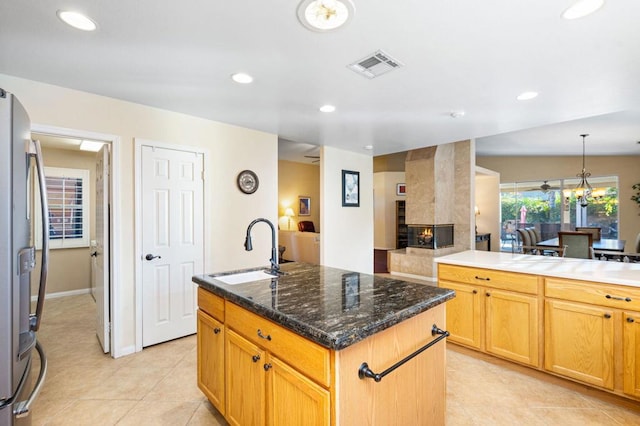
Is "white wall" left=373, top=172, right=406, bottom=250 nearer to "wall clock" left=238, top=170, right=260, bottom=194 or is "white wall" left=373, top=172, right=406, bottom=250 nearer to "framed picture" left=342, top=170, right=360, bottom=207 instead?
"framed picture" left=342, top=170, right=360, bottom=207

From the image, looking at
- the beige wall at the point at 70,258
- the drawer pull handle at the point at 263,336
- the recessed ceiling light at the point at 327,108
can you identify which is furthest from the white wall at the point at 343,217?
the beige wall at the point at 70,258

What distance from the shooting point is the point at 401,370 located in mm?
1335

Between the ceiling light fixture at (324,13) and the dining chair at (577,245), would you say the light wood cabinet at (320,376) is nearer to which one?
the ceiling light fixture at (324,13)

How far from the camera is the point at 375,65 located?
2176 mm

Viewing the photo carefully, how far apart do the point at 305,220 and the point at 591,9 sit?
8.02 meters

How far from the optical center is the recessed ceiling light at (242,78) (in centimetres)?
234

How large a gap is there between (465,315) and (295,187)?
270 inches

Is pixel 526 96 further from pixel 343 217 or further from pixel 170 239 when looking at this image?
pixel 170 239

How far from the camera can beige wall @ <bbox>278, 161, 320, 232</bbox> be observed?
28.7ft

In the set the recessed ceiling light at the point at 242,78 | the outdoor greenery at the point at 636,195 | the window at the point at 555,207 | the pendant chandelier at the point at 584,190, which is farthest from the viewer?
the window at the point at 555,207

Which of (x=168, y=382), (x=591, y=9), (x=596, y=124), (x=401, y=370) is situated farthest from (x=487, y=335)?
(x=596, y=124)

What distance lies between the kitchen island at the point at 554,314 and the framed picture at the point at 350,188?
8.51 ft

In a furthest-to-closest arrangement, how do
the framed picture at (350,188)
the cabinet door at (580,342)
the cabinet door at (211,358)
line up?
1. the framed picture at (350,188)
2. the cabinet door at (580,342)
3. the cabinet door at (211,358)

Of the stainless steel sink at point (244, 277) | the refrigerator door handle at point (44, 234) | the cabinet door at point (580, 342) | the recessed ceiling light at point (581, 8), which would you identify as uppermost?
the recessed ceiling light at point (581, 8)
